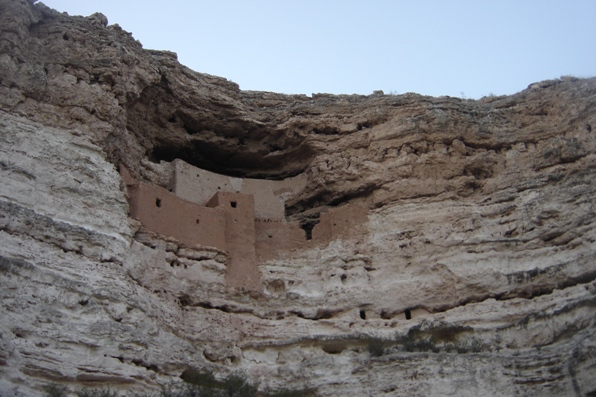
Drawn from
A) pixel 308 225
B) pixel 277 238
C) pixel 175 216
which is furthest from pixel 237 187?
pixel 175 216

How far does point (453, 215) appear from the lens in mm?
16969

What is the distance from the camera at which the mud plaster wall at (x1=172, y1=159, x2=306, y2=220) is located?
1781 centimetres

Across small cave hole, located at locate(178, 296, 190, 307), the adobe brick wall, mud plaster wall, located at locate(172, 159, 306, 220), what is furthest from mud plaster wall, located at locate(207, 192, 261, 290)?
small cave hole, located at locate(178, 296, 190, 307)

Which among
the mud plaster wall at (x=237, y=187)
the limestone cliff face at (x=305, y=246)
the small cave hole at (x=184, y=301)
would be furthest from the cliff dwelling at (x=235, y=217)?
the small cave hole at (x=184, y=301)

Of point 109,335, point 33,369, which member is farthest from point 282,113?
point 33,369

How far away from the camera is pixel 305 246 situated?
17328 millimetres

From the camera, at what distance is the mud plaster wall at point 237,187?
58.4ft

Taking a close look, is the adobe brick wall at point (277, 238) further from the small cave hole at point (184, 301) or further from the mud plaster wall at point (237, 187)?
the small cave hole at point (184, 301)

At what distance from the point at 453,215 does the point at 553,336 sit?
374 centimetres

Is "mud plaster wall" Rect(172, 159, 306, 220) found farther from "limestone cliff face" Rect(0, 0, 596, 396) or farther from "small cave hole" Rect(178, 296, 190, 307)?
"small cave hole" Rect(178, 296, 190, 307)

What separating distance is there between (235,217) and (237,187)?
1870mm

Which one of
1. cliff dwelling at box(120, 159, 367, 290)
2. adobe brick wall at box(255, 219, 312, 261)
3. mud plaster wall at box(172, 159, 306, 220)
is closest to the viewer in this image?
cliff dwelling at box(120, 159, 367, 290)

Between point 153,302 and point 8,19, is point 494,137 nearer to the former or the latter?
point 153,302

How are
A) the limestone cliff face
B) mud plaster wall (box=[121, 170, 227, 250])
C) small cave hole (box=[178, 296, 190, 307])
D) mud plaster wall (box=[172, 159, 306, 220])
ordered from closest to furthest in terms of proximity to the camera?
the limestone cliff face, small cave hole (box=[178, 296, 190, 307]), mud plaster wall (box=[121, 170, 227, 250]), mud plaster wall (box=[172, 159, 306, 220])
